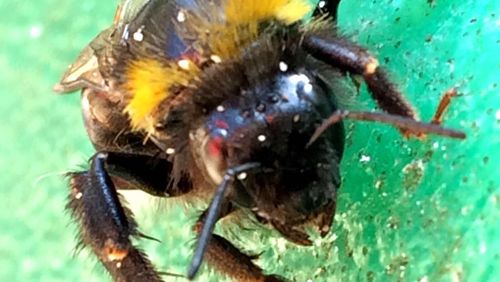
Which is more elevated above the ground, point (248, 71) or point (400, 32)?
point (248, 71)

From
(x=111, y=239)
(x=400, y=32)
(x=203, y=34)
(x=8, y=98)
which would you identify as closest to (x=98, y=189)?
(x=111, y=239)

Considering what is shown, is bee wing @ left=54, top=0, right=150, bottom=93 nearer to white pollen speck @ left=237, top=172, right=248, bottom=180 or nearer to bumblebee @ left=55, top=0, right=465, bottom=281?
bumblebee @ left=55, top=0, right=465, bottom=281

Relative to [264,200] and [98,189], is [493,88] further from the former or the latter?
[98,189]

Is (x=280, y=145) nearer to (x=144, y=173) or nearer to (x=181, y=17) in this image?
(x=181, y=17)

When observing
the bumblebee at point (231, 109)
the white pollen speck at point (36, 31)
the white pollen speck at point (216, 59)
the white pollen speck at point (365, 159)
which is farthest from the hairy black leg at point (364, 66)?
the white pollen speck at point (36, 31)

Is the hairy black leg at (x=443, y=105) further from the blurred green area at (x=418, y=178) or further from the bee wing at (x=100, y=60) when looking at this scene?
the bee wing at (x=100, y=60)

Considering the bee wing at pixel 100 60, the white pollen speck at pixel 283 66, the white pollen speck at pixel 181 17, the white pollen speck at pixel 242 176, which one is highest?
the white pollen speck at pixel 181 17

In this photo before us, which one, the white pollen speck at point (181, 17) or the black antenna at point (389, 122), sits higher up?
the white pollen speck at point (181, 17)

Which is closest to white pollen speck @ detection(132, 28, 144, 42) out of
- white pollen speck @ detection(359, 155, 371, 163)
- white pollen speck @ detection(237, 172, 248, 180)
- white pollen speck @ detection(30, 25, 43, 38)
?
white pollen speck @ detection(237, 172, 248, 180)
